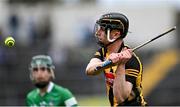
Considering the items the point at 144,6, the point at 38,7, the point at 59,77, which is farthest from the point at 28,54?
the point at 144,6

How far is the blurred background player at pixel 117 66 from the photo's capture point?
28.0ft

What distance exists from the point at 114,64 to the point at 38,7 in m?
24.9

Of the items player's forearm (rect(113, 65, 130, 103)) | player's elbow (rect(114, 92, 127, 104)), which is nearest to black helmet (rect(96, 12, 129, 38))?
player's forearm (rect(113, 65, 130, 103))

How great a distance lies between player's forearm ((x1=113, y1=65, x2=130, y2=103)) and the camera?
8.43 m

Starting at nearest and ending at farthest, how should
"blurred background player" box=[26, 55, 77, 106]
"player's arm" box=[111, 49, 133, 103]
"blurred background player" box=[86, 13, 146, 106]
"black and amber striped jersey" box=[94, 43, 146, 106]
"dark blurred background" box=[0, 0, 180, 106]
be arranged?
"player's arm" box=[111, 49, 133, 103] → "blurred background player" box=[86, 13, 146, 106] → "black and amber striped jersey" box=[94, 43, 146, 106] → "blurred background player" box=[26, 55, 77, 106] → "dark blurred background" box=[0, 0, 180, 106]

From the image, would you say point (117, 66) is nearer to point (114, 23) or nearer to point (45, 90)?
point (114, 23)

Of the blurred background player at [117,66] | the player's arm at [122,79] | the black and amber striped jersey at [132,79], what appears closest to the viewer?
the player's arm at [122,79]

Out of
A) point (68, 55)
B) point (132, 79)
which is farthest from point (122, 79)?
point (68, 55)

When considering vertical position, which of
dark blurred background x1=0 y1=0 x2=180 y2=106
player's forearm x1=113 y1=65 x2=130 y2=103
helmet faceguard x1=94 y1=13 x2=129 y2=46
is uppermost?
helmet faceguard x1=94 y1=13 x2=129 y2=46

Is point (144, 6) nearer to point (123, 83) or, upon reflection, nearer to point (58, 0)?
A: point (58, 0)

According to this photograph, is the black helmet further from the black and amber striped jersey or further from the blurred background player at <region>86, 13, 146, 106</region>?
the black and amber striped jersey

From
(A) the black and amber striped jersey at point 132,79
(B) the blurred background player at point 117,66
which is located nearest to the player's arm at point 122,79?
(B) the blurred background player at point 117,66

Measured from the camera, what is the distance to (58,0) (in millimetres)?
40750

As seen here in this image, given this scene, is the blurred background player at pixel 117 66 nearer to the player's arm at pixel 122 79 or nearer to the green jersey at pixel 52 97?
the player's arm at pixel 122 79
